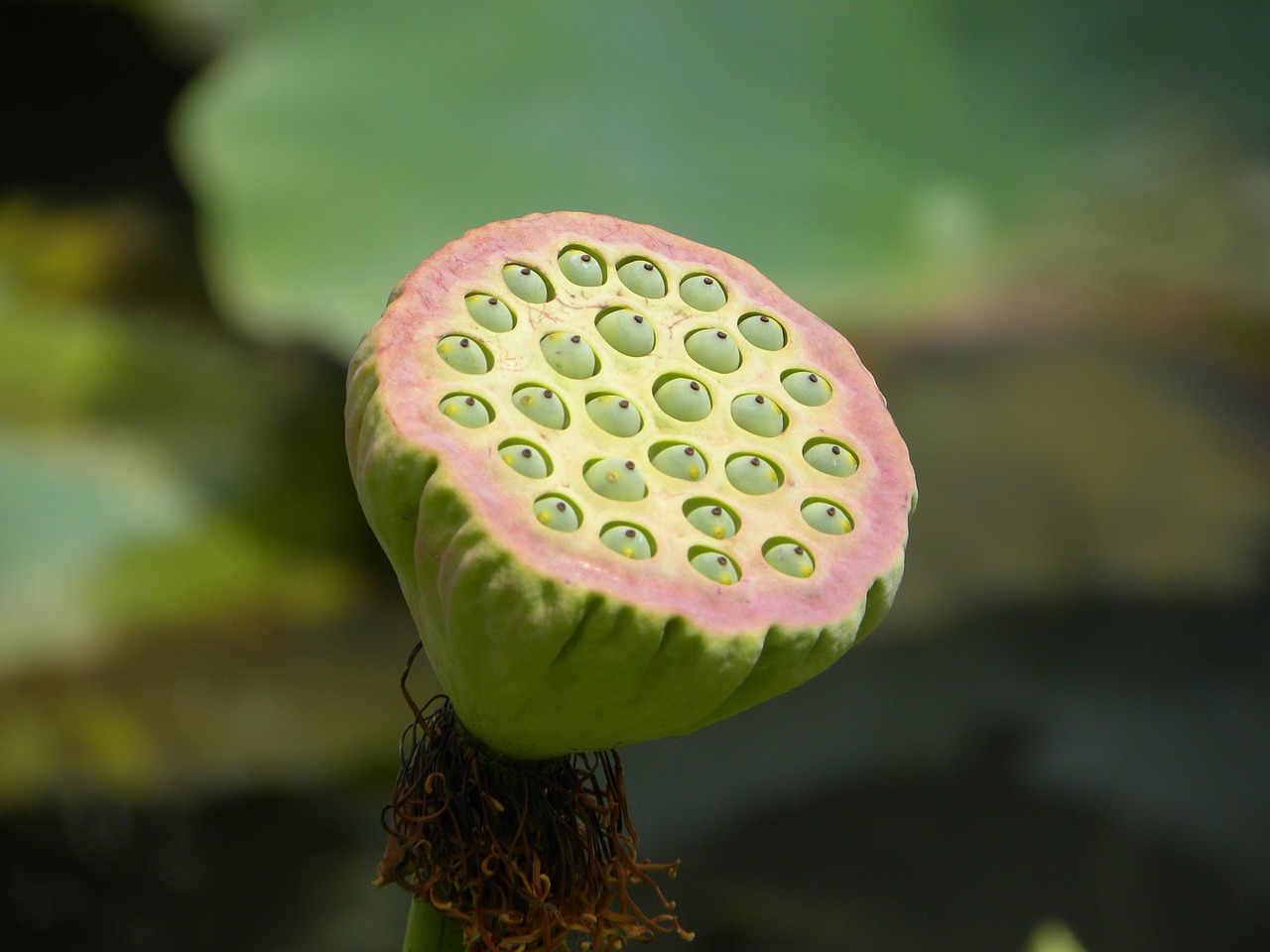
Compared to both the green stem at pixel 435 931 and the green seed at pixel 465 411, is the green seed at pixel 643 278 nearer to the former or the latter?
the green seed at pixel 465 411

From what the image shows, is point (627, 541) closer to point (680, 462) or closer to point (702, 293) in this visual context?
point (680, 462)

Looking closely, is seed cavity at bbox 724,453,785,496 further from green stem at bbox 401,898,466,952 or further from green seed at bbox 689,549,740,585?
green stem at bbox 401,898,466,952

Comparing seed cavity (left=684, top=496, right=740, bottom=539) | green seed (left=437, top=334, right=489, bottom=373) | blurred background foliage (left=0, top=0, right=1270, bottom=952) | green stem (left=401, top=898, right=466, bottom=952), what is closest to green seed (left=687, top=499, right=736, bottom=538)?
seed cavity (left=684, top=496, right=740, bottom=539)

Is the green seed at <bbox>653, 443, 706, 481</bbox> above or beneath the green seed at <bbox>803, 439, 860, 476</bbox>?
beneath

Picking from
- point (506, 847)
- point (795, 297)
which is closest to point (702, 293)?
point (506, 847)

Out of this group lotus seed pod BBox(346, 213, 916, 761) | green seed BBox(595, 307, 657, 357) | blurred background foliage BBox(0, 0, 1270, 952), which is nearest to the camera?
lotus seed pod BBox(346, 213, 916, 761)

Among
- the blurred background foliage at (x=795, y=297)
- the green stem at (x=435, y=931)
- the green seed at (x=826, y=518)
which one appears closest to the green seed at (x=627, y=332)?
the green seed at (x=826, y=518)

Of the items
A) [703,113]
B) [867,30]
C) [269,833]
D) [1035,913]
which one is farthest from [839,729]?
[867,30]
